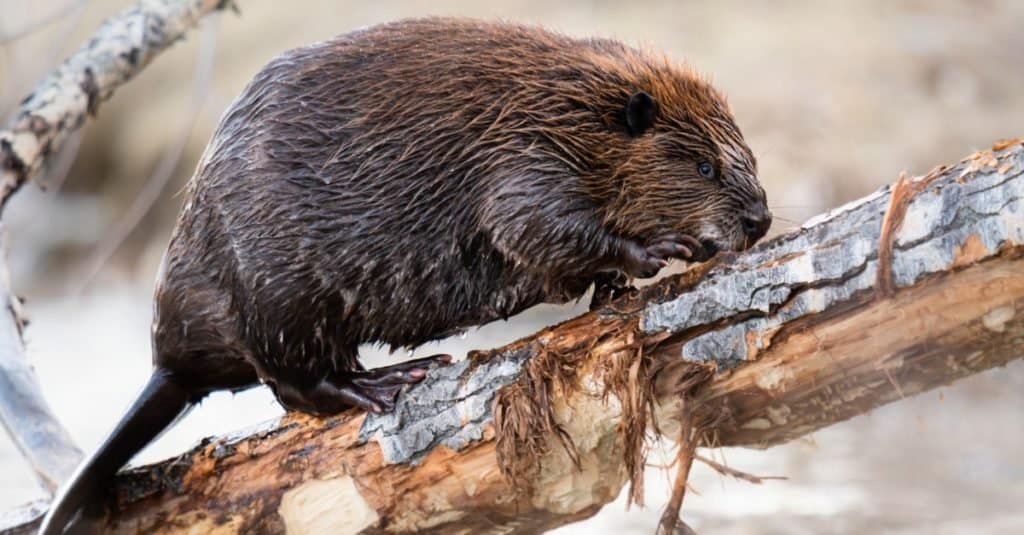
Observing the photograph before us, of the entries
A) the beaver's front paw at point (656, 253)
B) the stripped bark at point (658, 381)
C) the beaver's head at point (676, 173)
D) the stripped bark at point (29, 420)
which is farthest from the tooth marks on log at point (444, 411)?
the stripped bark at point (29, 420)

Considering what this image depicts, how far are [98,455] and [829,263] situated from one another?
1719 millimetres

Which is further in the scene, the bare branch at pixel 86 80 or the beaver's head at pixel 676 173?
the bare branch at pixel 86 80

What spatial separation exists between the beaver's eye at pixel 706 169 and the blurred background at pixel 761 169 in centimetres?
66

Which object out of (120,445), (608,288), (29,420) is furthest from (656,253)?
(29,420)

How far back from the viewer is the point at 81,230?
29.9 ft

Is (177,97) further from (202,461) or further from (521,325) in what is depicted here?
(202,461)

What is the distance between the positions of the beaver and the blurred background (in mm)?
670

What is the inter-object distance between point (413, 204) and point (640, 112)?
1.91 ft

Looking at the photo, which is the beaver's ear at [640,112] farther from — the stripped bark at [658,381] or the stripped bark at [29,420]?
the stripped bark at [29,420]

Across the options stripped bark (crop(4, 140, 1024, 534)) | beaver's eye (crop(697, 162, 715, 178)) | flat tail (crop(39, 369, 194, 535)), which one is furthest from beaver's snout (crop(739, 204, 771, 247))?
flat tail (crop(39, 369, 194, 535))

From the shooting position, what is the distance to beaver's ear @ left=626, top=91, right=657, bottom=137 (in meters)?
2.69

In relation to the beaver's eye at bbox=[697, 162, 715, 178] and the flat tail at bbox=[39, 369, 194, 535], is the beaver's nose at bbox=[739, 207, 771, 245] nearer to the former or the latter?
the beaver's eye at bbox=[697, 162, 715, 178]

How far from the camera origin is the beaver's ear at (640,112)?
2.69m

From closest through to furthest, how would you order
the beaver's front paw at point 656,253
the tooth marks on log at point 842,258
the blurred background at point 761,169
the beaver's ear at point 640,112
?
the tooth marks on log at point 842,258
the beaver's front paw at point 656,253
the beaver's ear at point 640,112
the blurred background at point 761,169
